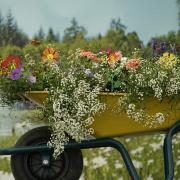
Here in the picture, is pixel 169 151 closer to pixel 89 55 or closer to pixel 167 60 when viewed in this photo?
pixel 167 60

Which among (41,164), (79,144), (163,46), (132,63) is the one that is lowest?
(41,164)

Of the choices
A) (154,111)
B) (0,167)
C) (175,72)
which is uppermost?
(175,72)

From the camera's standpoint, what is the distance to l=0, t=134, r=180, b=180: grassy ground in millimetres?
5211

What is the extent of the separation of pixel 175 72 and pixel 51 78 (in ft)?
2.38

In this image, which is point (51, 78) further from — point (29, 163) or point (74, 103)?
point (29, 163)

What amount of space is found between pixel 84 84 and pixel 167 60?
55 cm

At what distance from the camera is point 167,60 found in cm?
358

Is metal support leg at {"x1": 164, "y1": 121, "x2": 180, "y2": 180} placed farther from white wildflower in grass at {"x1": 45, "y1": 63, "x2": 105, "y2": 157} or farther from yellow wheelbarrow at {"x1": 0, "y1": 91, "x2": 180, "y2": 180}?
white wildflower in grass at {"x1": 45, "y1": 63, "x2": 105, "y2": 157}

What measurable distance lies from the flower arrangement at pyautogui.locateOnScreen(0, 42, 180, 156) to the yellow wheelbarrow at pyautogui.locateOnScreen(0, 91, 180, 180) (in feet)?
0.16

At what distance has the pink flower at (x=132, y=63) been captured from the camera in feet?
11.6

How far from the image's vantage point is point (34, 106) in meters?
3.57

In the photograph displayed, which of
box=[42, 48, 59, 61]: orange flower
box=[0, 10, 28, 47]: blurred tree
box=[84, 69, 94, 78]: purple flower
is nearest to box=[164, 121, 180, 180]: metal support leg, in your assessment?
box=[84, 69, 94, 78]: purple flower

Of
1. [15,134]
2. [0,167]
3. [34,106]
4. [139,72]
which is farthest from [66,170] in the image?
[15,134]

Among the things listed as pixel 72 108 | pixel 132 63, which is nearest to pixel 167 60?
pixel 132 63
